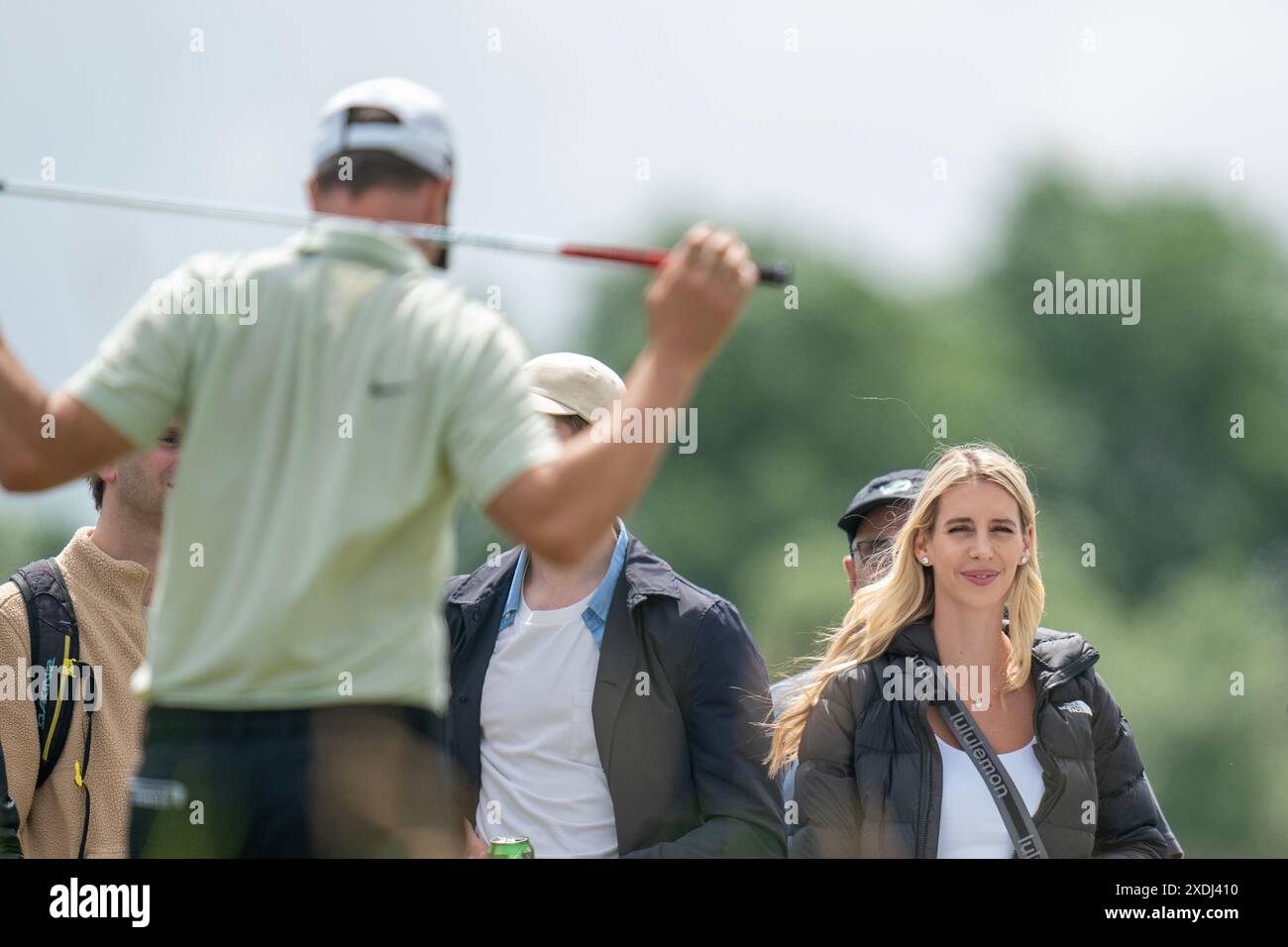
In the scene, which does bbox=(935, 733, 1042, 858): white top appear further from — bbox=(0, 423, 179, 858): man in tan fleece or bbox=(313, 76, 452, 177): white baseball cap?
bbox=(313, 76, 452, 177): white baseball cap

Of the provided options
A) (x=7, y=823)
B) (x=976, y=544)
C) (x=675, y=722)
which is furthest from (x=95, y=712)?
(x=976, y=544)

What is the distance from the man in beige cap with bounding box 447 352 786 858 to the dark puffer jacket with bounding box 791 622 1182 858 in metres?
0.20

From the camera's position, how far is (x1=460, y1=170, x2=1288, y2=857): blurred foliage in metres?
55.9

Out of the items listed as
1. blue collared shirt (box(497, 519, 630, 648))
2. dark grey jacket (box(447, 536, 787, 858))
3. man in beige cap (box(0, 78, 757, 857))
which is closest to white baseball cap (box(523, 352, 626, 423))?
blue collared shirt (box(497, 519, 630, 648))

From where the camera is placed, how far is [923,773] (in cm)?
592

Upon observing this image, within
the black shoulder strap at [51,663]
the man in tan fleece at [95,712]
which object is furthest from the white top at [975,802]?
the black shoulder strap at [51,663]

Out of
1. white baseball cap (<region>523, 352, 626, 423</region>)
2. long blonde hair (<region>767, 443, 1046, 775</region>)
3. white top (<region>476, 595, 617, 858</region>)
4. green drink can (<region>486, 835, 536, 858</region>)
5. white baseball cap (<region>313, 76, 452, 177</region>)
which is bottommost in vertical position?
green drink can (<region>486, 835, 536, 858</region>)

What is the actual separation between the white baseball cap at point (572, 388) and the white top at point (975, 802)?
57.5 inches

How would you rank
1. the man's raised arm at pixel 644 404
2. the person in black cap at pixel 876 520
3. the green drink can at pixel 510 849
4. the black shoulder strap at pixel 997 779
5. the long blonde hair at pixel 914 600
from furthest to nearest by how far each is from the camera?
the person in black cap at pixel 876 520 < the long blonde hair at pixel 914 600 < the black shoulder strap at pixel 997 779 < the green drink can at pixel 510 849 < the man's raised arm at pixel 644 404

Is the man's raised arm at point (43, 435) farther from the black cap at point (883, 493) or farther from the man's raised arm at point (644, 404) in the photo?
the black cap at point (883, 493)

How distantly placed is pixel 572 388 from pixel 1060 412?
62.3m

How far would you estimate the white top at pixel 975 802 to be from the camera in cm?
580
